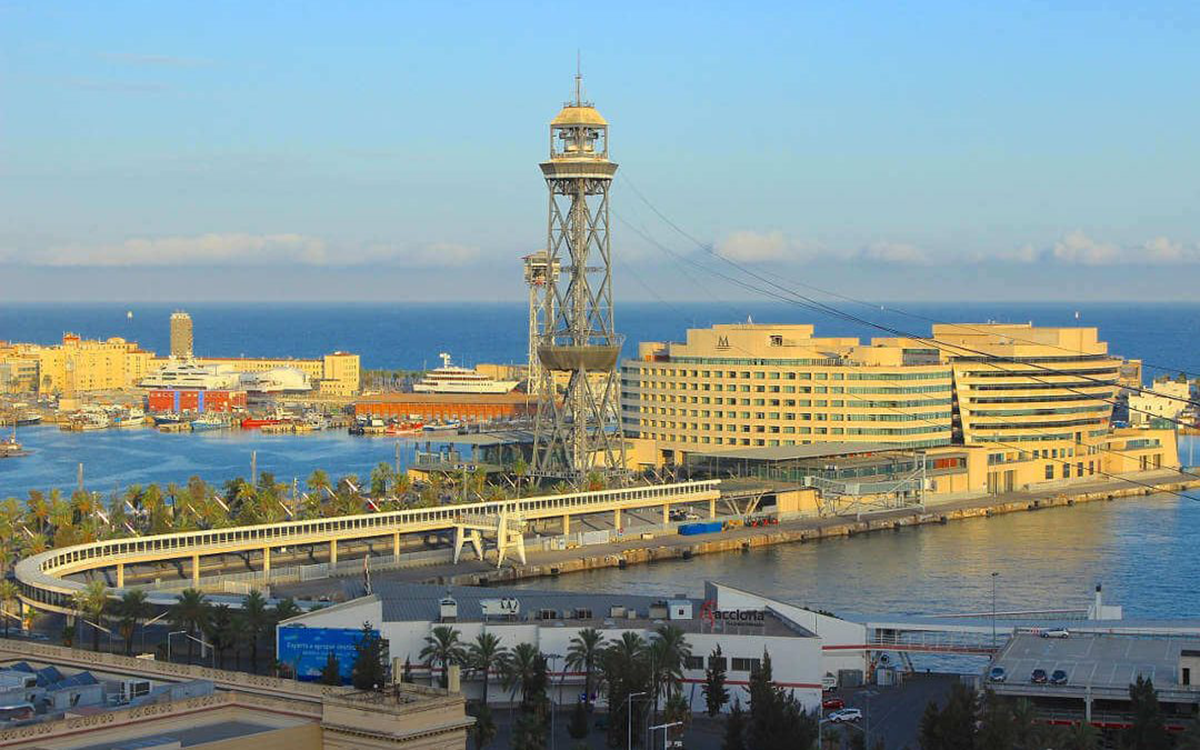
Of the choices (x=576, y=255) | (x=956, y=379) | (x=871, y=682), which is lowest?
(x=871, y=682)

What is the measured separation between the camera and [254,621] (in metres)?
21.3

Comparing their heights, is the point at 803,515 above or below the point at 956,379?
below

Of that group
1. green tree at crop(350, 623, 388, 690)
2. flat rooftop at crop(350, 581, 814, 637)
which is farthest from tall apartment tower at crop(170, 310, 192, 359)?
green tree at crop(350, 623, 388, 690)

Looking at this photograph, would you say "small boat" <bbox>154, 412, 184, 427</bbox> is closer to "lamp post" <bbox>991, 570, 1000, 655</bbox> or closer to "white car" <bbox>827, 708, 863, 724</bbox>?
"lamp post" <bbox>991, 570, 1000, 655</bbox>

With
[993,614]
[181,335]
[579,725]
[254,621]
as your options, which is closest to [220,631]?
[254,621]

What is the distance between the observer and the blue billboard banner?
20.2 metres

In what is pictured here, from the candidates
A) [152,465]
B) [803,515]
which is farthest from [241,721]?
[152,465]

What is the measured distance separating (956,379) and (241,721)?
3253 centimetres

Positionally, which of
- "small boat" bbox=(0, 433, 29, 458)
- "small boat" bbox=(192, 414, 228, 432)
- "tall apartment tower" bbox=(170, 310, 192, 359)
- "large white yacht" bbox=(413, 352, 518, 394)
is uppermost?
"tall apartment tower" bbox=(170, 310, 192, 359)

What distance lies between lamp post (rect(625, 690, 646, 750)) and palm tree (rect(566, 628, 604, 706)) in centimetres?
109

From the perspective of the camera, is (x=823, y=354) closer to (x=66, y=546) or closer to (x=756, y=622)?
(x=66, y=546)

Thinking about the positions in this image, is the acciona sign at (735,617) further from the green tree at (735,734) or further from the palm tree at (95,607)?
the palm tree at (95,607)

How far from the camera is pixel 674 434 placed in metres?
44.8

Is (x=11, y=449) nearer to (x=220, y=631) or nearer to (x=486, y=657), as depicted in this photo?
(x=220, y=631)
